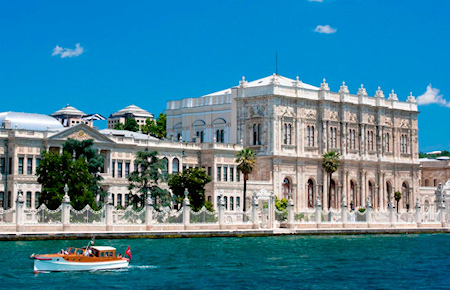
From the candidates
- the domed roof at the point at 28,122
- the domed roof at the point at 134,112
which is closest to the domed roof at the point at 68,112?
the domed roof at the point at 28,122

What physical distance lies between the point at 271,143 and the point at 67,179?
2811 cm

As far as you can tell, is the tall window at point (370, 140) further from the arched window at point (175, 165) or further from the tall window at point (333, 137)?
the arched window at point (175, 165)

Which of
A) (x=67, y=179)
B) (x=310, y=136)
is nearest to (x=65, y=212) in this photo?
(x=67, y=179)

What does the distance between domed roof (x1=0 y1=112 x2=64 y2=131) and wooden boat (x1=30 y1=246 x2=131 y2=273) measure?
129ft

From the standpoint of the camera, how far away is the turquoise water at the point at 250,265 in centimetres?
4378

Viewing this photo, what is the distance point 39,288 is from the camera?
41.1m

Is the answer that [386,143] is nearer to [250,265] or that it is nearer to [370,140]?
[370,140]

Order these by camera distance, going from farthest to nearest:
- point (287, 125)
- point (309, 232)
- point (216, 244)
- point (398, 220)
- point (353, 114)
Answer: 1. point (353, 114)
2. point (287, 125)
3. point (398, 220)
4. point (309, 232)
5. point (216, 244)

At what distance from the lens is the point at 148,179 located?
266ft

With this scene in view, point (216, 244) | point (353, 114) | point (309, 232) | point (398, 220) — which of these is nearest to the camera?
point (216, 244)

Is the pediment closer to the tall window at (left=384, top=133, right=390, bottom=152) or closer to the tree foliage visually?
the tree foliage

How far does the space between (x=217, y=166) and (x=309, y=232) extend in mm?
15751

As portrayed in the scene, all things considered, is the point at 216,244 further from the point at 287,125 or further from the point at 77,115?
the point at 77,115

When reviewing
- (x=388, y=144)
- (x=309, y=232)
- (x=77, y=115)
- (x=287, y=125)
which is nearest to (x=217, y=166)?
(x=287, y=125)
